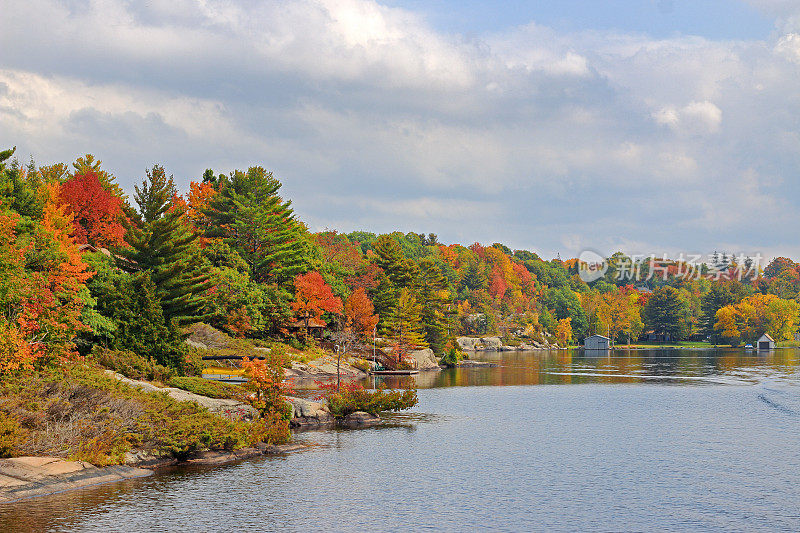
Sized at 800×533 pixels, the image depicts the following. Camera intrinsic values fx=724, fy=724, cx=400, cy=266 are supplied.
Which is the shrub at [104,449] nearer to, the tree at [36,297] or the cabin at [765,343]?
the tree at [36,297]

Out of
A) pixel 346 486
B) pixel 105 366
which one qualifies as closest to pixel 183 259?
pixel 105 366

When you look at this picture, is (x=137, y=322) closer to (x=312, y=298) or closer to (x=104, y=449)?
(x=104, y=449)

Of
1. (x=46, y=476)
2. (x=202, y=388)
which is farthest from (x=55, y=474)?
(x=202, y=388)

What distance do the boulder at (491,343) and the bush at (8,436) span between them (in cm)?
15746

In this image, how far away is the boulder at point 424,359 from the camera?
107688mm

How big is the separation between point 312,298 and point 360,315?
33.3 ft

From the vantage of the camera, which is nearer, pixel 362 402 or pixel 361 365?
pixel 362 402

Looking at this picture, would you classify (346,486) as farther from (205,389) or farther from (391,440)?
(205,389)

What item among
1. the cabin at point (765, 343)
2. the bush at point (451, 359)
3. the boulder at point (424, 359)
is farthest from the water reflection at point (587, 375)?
the cabin at point (765, 343)

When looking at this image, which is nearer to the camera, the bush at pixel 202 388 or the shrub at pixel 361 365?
the bush at pixel 202 388

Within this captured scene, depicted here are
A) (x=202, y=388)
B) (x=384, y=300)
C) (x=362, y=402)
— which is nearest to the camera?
(x=202, y=388)

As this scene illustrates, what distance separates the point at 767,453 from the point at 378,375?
5674cm

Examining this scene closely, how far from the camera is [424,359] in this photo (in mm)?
109625

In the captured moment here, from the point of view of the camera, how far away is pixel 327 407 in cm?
5253
